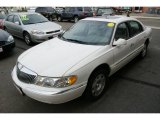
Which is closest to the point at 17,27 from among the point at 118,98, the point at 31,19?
the point at 31,19

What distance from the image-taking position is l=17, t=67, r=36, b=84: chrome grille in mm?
3032

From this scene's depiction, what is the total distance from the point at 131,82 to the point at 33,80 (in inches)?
92.4

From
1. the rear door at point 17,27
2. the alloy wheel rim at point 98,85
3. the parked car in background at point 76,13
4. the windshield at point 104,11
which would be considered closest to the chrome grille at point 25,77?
the alloy wheel rim at point 98,85

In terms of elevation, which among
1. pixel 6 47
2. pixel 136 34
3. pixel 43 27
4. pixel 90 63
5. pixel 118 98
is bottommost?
pixel 118 98

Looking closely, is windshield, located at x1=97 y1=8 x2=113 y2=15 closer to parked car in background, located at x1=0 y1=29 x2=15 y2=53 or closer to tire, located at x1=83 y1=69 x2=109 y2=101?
parked car in background, located at x1=0 y1=29 x2=15 y2=53

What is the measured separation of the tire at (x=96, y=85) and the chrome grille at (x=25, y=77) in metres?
0.97

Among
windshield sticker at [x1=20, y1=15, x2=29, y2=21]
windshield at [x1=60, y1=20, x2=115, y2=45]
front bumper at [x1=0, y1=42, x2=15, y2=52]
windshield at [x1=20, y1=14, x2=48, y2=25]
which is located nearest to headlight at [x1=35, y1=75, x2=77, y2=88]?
windshield at [x1=60, y1=20, x2=115, y2=45]

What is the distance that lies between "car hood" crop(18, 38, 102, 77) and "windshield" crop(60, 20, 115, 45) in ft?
0.68

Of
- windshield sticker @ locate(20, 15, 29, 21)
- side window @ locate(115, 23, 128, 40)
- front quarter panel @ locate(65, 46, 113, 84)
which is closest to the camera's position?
front quarter panel @ locate(65, 46, 113, 84)

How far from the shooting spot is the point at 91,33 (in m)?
4.05

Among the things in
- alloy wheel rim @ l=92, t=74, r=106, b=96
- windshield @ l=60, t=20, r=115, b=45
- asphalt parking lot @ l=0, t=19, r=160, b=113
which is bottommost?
asphalt parking lot @ l=0, t=19, r=160, b=113

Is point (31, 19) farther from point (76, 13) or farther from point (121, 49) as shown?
point (76, 13)

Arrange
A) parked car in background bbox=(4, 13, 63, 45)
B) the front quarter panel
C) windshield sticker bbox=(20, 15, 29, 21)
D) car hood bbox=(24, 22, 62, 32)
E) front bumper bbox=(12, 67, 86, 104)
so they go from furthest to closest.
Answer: windshield sticker bbox=(20, 15, 29, 21)
car hood bbox=(24, 22, 62, 32)
parked car in background bbox=(4, 13, 63, 45)
the front quarter panel
front bumper bbox=(12, 67, 86, 104)

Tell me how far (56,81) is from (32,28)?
5332mm
